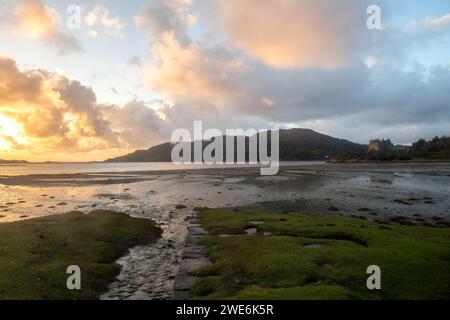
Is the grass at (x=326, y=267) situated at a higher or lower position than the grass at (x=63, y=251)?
higher

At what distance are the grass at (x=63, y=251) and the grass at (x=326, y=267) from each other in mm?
6605

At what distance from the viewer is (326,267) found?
18516 millimetres

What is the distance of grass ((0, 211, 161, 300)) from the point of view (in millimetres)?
18281

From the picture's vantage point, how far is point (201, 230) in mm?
33375

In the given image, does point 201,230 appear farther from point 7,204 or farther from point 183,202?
point 7,204

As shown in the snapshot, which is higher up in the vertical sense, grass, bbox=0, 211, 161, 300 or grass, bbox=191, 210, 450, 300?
grass, bbox=191, 210, 450, 300

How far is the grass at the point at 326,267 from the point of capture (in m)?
15.2

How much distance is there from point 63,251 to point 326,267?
18.1 meters

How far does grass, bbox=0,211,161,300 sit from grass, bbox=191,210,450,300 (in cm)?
660

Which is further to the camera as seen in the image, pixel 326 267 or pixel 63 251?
pixel 63 251

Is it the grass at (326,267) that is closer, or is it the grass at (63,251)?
the grass at (326,267)

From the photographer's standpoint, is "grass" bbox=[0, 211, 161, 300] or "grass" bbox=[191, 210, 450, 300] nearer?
"grass" bbox=[191, 210, 450, 300]
